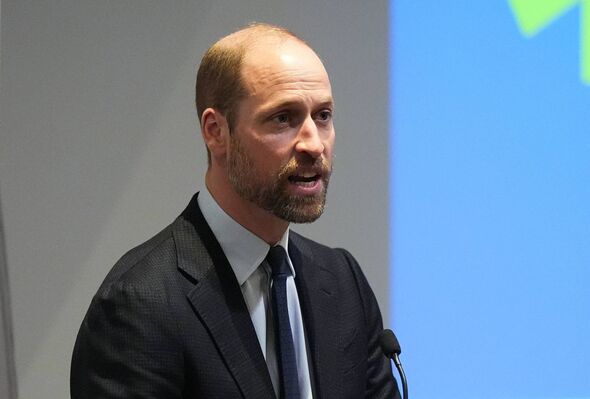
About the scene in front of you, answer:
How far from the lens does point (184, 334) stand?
5.22 feet

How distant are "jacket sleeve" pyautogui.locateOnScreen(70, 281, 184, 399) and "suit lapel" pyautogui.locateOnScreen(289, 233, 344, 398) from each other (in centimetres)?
28

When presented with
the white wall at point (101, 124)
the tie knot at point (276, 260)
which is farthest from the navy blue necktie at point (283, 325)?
the white wall at point (101, 124)

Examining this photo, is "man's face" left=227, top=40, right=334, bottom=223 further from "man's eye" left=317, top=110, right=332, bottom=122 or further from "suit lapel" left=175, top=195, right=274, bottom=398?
"suit lapel" left=175, top=195, right=274, bottom=398

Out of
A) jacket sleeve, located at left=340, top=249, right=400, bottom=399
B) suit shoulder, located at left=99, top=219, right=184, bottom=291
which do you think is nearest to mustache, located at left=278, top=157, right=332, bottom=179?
A: suit shoulder, located at left=99, top=219, right=184, bottom=291

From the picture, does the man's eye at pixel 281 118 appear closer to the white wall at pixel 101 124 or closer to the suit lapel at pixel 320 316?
the suit lapel at pixel 320 316

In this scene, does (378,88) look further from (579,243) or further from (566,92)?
(579,243)

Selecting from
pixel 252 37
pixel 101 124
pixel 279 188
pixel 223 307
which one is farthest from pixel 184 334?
pixel 101 124

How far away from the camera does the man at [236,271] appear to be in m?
1.57

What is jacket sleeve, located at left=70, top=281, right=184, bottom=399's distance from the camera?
154cm

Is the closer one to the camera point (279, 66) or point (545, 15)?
point (279, 66)

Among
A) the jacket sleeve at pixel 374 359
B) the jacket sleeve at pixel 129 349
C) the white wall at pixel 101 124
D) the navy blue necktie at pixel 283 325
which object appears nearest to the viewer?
the jacket sleeve at pixel 129 349

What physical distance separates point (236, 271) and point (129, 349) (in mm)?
245

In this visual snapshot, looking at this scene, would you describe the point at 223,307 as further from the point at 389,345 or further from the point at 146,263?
the point at 389,345

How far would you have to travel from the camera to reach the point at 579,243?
2.91 metres
